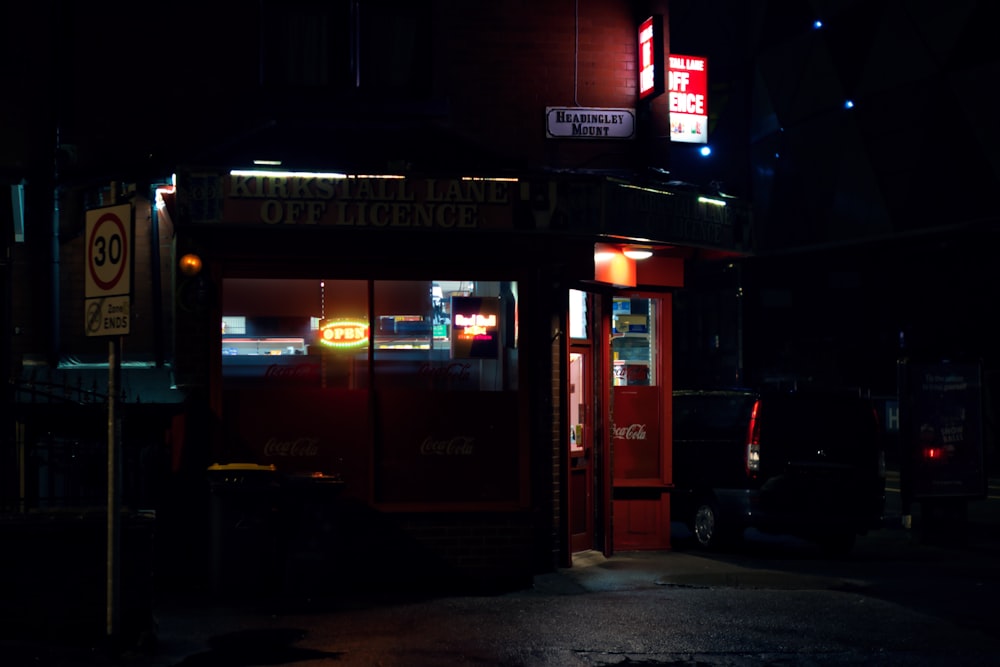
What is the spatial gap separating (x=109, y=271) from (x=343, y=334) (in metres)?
3.96

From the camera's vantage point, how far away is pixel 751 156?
46.7 meters

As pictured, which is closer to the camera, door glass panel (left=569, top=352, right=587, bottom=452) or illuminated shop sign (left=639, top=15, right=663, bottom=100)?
illuminated shop sign (left=639, top=15, right=663, bottom=100)

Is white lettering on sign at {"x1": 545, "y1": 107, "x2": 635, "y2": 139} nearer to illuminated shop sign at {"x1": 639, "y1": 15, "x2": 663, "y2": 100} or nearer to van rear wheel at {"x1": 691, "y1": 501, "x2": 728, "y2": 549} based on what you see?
illuminated shop sign at {"x1": 639, "y1": 15, "x2": 663, "y2": 100}

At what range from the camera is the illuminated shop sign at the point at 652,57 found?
1305cm

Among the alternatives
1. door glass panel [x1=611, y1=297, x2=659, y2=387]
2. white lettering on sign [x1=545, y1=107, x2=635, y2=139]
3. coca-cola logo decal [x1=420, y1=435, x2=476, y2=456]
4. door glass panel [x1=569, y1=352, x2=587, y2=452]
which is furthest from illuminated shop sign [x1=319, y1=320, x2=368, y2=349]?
door glass panel [x1=611, y1=297, x2=659, y2=387]

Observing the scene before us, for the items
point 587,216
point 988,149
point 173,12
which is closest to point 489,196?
point 587,216

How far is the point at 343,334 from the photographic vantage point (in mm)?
12227

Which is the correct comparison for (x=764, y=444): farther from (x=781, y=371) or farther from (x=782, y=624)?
(x=781, y=371)

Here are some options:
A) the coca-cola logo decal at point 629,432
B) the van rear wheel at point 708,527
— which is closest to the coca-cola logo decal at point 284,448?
the coca-cola logo decal at point 629,432

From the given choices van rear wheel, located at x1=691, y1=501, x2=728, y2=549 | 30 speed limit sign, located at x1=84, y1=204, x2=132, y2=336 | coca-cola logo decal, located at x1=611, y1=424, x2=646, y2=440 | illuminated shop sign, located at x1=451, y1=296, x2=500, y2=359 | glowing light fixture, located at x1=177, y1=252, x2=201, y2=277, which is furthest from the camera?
van rear wheel, located at x1=691, y1=501, x2=728, y2=549

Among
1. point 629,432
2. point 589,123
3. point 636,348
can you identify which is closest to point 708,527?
point 629,432

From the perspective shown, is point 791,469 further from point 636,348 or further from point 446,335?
point 446,335

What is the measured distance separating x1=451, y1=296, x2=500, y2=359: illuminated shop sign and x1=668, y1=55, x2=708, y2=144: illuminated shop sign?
3.55m

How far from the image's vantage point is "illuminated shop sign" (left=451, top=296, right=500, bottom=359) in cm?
1256
